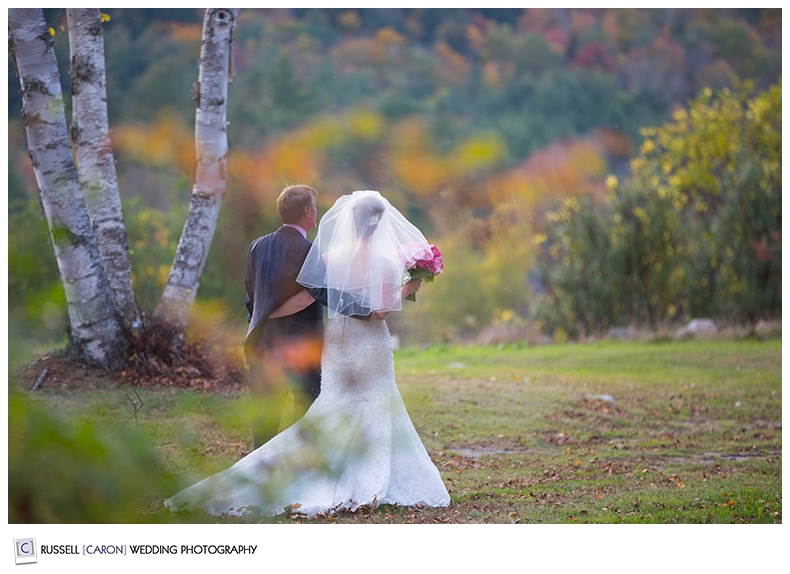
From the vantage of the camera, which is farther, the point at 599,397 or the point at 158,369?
the point at 599,397

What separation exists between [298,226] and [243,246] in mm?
5042

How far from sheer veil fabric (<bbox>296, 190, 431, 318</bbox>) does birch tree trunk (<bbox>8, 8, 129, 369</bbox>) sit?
4.48 ft

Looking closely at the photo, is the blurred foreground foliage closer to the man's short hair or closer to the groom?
the groom

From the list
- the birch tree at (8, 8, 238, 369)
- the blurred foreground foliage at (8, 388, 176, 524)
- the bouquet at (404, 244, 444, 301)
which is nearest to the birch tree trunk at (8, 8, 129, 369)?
the birch tree at (8, 8, 238, 369)

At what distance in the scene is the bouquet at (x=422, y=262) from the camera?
3398mm

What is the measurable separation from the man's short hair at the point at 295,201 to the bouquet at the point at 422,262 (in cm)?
49

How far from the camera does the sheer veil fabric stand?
337 centimetres

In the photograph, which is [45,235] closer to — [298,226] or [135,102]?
[298,226]

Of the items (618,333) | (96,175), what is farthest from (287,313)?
(618,333)

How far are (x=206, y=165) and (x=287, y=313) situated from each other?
192 centimetres

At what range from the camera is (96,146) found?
15.6ft

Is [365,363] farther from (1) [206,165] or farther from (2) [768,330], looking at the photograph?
(2) [768,330]
